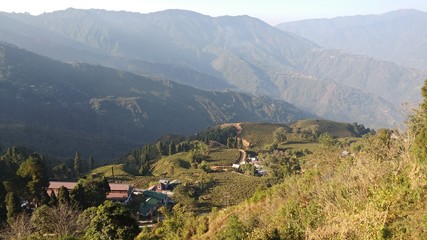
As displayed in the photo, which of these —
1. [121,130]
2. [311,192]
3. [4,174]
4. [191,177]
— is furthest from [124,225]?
[121,130]

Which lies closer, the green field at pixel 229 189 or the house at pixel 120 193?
the house at pixel 120 193

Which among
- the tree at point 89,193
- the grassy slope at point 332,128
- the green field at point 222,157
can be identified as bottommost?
the grassy slope at point 332,128

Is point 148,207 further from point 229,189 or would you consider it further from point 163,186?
point 229,189

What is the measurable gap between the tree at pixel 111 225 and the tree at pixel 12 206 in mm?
12617

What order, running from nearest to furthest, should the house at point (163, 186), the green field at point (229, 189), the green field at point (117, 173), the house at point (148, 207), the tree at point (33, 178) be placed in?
1. the tree at point (33, 178)
2. the house at point (148, 207)
3. the green field at point (229, 189)
4. the house at point (163, 186)
5. the green field at point (117, 173)

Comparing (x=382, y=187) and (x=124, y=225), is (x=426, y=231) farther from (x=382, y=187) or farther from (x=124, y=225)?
(x=124, y=225)

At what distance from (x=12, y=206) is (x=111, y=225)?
14027mm

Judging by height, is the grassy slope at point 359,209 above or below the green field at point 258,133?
above

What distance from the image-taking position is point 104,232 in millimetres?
19078

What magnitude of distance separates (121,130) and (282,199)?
Result: 167 meters

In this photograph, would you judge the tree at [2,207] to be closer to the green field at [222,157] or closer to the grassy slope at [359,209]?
the grassy slope at [359,209]

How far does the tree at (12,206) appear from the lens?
2870cm

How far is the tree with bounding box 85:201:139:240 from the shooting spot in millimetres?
19141

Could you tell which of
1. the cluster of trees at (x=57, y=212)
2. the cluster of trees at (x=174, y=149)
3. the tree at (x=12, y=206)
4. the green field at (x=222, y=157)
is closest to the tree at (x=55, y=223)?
the cluster of trees at (x=57, y=212)
